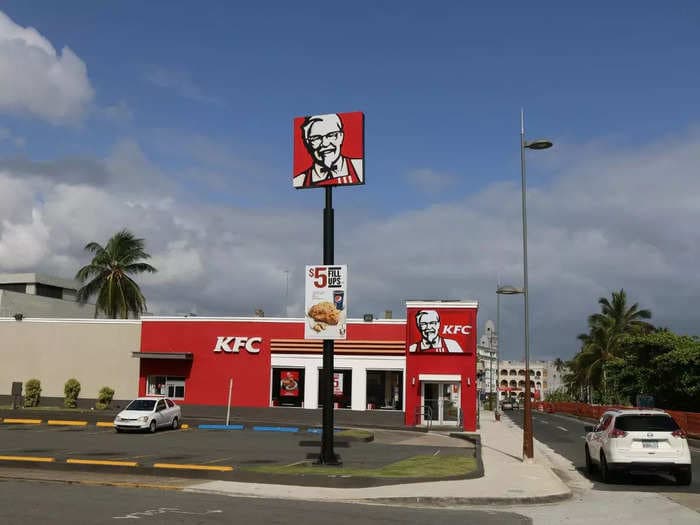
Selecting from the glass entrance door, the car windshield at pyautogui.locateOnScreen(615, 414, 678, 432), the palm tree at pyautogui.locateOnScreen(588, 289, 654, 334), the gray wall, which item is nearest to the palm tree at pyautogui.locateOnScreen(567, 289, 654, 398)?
the palm tree at pyautogui.locateOnScreen(588, 289, 654, 334)


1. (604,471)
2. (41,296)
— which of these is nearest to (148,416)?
(604,471)

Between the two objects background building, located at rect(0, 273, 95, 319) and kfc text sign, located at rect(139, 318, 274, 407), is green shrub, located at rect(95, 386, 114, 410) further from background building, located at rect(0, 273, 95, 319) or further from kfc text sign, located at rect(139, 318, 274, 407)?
background building, located at rect(0, 273, 95, 319)

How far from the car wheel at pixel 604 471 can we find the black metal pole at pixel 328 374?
6726mm

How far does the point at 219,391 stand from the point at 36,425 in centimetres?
1142

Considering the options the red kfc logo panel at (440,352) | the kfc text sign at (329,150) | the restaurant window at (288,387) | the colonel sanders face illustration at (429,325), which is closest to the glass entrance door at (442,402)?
the red kfc logo panel at (440,352)

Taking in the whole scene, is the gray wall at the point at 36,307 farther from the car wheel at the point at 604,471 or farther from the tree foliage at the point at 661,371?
the car wheel at the point at 604,471

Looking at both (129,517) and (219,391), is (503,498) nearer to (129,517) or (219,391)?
(129,517)

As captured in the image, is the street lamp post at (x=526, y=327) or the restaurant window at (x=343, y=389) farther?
the restaurant window at (x=343, y=389)

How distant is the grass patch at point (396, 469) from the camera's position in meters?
17.4

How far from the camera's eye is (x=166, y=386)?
150ft

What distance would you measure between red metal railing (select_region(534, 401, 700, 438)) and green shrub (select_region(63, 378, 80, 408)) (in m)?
33.7

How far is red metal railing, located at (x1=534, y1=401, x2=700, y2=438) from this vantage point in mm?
39594

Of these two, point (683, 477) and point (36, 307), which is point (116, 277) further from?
point (683, 477)

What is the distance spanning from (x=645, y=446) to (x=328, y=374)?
8.03 metres
